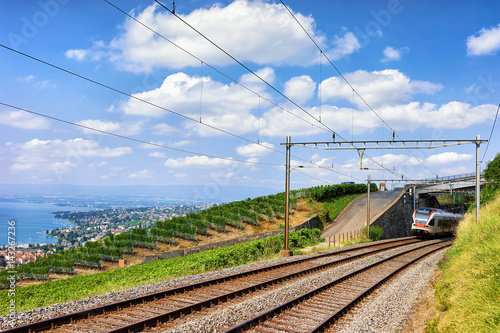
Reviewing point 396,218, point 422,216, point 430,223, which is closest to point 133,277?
point 430,223

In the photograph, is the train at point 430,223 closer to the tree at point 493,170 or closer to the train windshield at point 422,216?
the train windshield at point 422,216

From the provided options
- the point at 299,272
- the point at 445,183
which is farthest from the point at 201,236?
the point at 445,183

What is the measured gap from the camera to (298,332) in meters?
9.09

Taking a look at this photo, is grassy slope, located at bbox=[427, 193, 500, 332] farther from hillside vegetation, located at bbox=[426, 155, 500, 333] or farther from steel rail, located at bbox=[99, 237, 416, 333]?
steel rail, located at bbox=[99, 237, 416, 333]

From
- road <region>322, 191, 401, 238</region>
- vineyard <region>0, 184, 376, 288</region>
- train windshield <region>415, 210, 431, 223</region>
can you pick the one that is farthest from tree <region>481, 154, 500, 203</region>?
vineyard <region>0, 184, 376, 288</region>

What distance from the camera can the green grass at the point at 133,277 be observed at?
14580 millimetres

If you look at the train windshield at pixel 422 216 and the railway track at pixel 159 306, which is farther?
the train windshield at pixel 422 216

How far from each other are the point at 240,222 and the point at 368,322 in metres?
36.0

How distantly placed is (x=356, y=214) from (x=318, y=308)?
49181 mm

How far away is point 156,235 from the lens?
38.5 meters

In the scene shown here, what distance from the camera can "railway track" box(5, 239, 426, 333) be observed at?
8492 millimetres

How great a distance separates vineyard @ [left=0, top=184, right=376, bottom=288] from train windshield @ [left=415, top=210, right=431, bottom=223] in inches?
680

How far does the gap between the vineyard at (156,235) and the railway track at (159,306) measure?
2105 centimetres

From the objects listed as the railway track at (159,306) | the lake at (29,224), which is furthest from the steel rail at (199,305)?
the lake at (29,224)
